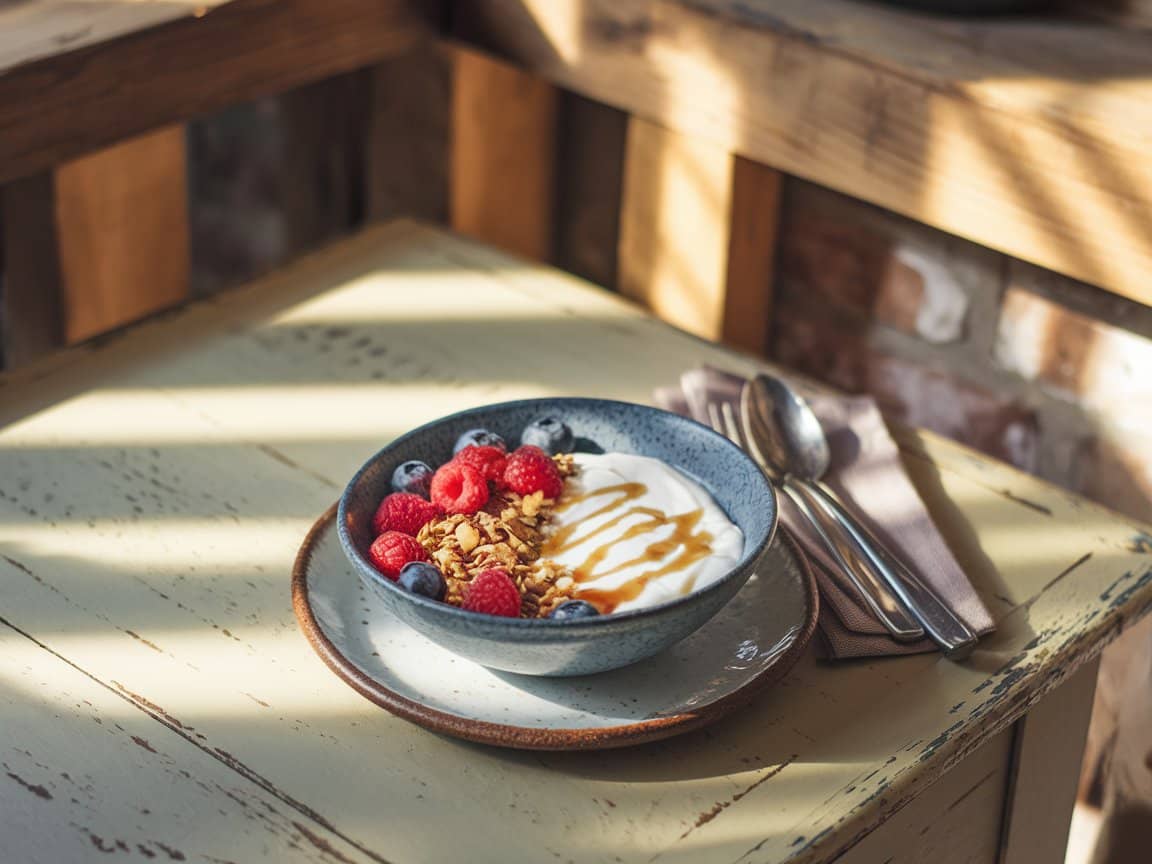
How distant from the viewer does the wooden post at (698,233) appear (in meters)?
1.34

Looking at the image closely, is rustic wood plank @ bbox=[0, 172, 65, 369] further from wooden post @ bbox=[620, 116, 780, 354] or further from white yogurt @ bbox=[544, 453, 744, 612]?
white yogurt @ bbox=[544, 453, 744, 612]

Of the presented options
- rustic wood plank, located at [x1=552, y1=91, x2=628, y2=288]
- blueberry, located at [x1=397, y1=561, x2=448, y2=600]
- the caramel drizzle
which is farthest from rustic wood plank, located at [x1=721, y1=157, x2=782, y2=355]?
blueberry, located at [x1=397, y1=561, x2=448, y2=600]

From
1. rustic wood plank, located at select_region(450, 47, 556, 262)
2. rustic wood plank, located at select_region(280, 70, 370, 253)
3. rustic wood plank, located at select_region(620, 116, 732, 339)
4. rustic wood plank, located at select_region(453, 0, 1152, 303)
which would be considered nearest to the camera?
rustic wood plank, located at select_region(453, 0, 1152, 303)

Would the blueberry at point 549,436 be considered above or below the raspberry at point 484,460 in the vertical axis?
below

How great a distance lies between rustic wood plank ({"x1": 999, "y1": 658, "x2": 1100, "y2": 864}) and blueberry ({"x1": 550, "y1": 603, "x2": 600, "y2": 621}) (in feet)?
0.94

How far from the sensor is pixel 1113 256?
3.39 feet

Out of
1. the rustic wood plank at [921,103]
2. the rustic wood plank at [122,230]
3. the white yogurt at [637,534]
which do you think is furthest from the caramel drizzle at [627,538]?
the rustic wood plank at [122,230]

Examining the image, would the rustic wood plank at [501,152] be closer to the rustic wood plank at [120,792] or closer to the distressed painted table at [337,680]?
the distressed painted table at [337,680]

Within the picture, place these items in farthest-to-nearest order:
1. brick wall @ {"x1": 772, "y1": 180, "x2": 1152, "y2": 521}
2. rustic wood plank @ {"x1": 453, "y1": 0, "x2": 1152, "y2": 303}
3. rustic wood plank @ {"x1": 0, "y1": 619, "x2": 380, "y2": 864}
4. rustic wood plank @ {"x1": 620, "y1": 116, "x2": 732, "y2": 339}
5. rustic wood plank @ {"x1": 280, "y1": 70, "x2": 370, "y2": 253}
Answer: rustic wood plank @ {"x1": 280, "y1": 70, "x2": 370, "y2": 253}
rustic wood plank @ {"x1": 620, "y1": 116, "x2": 732, "y2": 339}
brick wall @ {"x1": 772, "y1": 180, "x2": 1152, "y2": 521}
rustic wood plank @ {"x1": 453, "y1": 0, "x2": 1152, "y2": 303}
rustic wood plank @ {"x1": 0, "y1": 619, "x2": 380, "y2": 864}

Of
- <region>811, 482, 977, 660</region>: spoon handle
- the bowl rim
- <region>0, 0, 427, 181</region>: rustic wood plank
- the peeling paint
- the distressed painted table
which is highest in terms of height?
<region>0, 0, 427, 181</region>: rustic wood plank

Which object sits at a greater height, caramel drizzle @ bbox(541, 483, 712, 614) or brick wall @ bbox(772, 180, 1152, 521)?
caramel drizzle @ bbox(541, 483, 712, 614)

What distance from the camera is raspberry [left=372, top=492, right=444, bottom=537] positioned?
2.53 feet

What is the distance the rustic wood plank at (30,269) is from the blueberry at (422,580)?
824mm

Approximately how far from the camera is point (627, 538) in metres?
0.77
